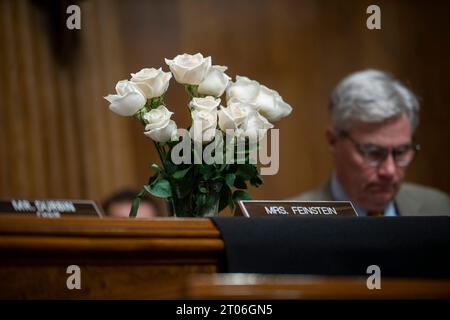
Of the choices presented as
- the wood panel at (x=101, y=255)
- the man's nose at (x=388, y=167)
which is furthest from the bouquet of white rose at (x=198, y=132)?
the man's nose at (x=388, y=167)

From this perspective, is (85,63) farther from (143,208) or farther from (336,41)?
(336,41)

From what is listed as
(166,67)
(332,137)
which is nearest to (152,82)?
(332,137)

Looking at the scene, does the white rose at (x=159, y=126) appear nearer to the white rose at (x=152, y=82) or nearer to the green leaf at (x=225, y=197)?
the white rose at (x=152, y=82)

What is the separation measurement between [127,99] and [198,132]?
0.57 ft

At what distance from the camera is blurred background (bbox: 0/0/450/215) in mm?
4301

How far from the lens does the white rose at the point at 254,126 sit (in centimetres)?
206

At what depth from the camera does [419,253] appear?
72.9 inches

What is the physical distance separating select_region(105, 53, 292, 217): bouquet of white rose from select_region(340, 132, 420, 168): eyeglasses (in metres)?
1.41

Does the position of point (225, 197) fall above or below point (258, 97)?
below

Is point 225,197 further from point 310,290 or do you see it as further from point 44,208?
point 310,290

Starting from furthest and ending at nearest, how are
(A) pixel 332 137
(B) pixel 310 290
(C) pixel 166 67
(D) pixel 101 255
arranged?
(C) pixel 166 67, (A) pixel 332 137, (D) pixel 101 255, (B) pixel 310 290

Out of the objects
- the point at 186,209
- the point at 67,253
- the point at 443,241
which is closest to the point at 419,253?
the point at 443,241

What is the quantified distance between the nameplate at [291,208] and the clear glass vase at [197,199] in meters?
0.10

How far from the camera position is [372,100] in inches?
139
